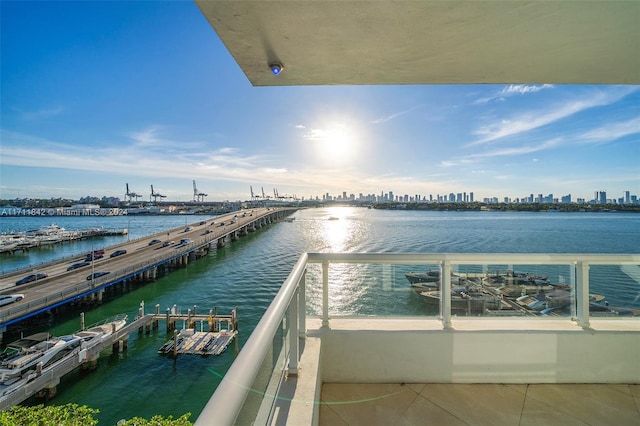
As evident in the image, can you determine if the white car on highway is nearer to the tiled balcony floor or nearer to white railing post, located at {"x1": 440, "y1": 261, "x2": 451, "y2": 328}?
the tiled balcony floor

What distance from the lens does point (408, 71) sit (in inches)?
71.5

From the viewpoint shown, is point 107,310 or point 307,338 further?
point 107,310

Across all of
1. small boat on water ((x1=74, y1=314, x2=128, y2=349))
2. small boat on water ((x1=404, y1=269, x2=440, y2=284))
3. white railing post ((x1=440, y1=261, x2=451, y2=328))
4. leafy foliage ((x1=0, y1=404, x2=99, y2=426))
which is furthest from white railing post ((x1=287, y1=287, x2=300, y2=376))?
small boat on water ((x1=74, y1=314, x2=128, y2=349))

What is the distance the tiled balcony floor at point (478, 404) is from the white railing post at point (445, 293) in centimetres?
41

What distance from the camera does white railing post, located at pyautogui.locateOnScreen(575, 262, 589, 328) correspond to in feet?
6.30

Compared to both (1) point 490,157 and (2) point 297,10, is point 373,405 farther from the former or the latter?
(1) point 490,157

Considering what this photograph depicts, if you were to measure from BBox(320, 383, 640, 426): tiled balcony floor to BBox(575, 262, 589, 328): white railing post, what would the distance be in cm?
40

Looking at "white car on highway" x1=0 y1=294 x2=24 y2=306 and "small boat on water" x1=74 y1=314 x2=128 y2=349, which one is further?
"white car on highway" x1=0 y1=294 x2=24 y2=306

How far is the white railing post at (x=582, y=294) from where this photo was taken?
1.92 meters

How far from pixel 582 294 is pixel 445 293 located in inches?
38.0

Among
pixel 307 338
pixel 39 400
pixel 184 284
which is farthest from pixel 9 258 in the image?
pixel 307 338

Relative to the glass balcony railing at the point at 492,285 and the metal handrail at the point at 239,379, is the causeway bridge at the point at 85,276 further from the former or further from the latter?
the metal handrail at the point at 239,379

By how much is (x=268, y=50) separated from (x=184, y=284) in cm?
1935

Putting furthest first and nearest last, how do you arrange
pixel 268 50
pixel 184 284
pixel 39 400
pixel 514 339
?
1. pixel 184 284
2. pixel 39 400
3. pixel 514 339
4. pixel 268 50
